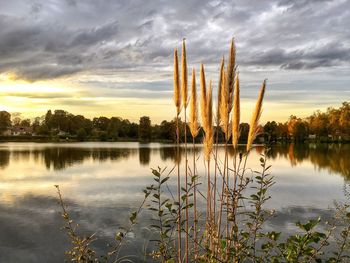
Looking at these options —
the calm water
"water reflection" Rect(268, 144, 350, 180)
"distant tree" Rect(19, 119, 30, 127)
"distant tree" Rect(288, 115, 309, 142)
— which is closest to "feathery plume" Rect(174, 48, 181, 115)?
the calm water

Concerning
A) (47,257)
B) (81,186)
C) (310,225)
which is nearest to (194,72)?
(310,225)

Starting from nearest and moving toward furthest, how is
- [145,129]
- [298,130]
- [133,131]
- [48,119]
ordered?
[298,130], [145,129], [133,131], [48,119]

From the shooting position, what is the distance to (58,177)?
59.3ft

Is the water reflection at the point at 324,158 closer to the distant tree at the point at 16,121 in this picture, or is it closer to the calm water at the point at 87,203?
the calm water at the point at 87,203

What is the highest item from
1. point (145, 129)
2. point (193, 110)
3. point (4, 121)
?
point (4, 121)

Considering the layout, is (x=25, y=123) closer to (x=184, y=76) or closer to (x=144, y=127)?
(x=144, y=127)

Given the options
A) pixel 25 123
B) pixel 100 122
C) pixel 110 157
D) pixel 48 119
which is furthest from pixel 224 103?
pixel 25 123

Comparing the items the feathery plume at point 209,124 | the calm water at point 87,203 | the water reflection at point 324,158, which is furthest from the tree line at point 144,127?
the feathery plume at point 209,124

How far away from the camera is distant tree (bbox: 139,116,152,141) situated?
90.6 meters

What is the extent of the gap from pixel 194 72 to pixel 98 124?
111003mm

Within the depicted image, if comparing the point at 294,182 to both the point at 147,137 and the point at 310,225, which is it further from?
the point at 147,137

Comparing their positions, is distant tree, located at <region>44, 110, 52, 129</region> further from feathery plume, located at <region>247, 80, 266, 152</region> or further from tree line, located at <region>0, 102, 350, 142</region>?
feathery plume, located at <region>247, 80, 266, 152</region>

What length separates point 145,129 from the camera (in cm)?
9062

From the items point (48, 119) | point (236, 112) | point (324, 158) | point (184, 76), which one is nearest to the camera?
point (236, 112)
